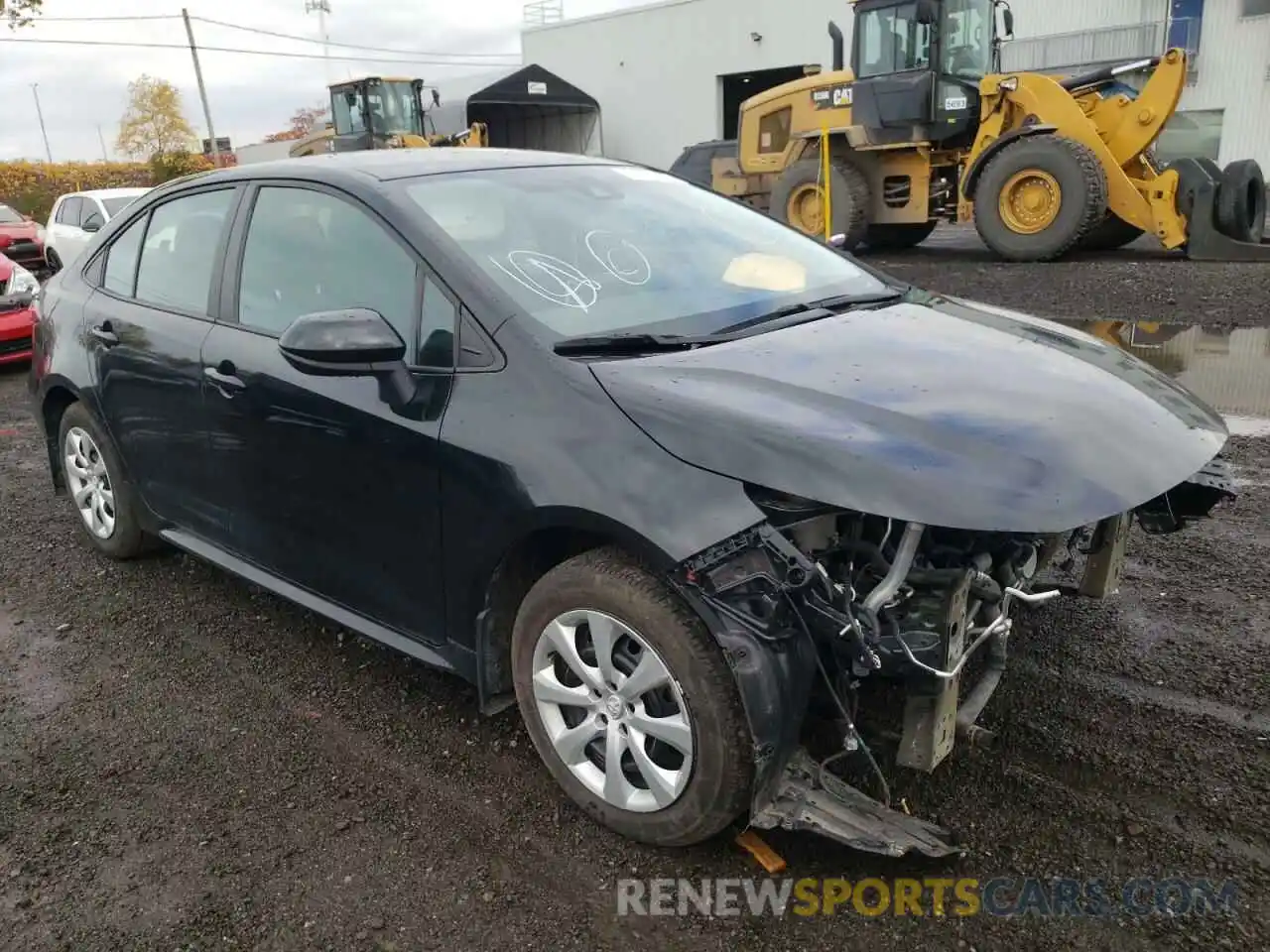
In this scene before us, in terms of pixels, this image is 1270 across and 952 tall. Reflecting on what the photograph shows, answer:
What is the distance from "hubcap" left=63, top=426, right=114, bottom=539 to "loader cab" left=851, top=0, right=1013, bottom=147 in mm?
10700

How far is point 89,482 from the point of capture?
4.52 metres

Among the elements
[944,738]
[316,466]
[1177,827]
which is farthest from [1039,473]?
[316,466]

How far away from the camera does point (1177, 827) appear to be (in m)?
2.52

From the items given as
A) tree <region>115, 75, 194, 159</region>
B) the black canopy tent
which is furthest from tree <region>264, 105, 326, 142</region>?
the black canopy tent

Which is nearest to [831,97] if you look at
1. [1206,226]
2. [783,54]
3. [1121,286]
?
[1206,226]

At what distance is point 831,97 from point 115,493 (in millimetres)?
11875

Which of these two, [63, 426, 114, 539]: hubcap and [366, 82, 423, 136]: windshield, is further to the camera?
[366, 82, 423, 136]: windshield

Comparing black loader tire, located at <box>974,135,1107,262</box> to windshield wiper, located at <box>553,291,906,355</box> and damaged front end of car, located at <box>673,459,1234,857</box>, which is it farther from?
damaged front end of car, located at <box>673,459,1234,857</box>

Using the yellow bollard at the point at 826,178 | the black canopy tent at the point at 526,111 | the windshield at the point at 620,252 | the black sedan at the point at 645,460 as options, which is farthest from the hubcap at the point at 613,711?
the black canopy tent at the point at 526,111

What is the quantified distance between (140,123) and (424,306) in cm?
7461

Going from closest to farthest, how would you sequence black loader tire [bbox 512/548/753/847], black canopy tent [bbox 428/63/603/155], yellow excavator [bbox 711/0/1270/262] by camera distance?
black loader tire [bbox 512/548/753/847] < yellow excavator [bbox 711/0/1270/262] < black canopy tent [bbox 428/63/603/155]

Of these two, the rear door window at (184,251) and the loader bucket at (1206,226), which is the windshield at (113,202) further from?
Result: the loader bucket at (1206,226)

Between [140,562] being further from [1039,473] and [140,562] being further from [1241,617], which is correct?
[1241,617]

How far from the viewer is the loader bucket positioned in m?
10.8
